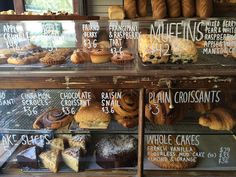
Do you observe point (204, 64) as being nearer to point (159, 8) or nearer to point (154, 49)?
point (154, 49)

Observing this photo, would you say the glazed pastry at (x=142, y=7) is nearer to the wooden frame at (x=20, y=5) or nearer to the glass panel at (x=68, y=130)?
the wooden frame at (x=20, y=5)

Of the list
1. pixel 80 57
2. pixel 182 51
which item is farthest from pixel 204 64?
pixel 80 57

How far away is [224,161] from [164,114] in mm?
322

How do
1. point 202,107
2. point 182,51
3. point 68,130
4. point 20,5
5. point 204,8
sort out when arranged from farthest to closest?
point 20,5
point 204,8
point 68,130
point 202,107
point 182,51

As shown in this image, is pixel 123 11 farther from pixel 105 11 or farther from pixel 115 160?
pixel 115 160

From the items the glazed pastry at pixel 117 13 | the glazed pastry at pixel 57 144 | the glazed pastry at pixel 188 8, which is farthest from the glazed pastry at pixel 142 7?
the glazed pastry at pixel 57 144

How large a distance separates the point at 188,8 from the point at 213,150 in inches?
39.4

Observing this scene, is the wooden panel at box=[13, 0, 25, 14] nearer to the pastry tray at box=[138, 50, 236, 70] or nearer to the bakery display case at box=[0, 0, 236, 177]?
the bakery display case at box=[0, 0, 236, 177]

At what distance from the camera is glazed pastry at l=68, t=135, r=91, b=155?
109 cm

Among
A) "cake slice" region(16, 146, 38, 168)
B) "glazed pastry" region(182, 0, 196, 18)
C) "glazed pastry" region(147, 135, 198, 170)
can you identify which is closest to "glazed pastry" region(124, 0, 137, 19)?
"glazed pastry" region(182, 0, 196, 18)

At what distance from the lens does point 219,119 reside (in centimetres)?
103

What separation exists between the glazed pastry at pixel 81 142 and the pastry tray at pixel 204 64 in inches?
16.8

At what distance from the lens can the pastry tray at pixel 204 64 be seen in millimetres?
877

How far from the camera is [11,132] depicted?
1.08 meters
